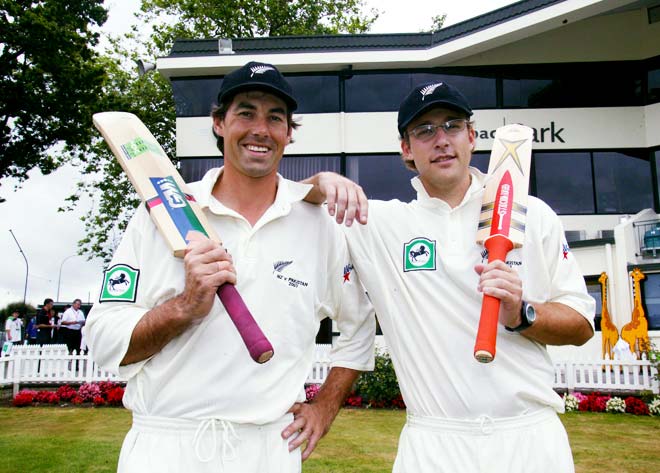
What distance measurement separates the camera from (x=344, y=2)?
79.3 feet

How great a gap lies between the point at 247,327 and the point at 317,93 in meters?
14.9

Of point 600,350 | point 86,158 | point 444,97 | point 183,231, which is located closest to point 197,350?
point 183,231

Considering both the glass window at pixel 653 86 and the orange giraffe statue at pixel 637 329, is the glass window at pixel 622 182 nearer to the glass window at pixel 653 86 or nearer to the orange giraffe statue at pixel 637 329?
the glass window at pixel 653 86

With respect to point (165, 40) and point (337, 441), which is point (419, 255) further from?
point (165, 40)

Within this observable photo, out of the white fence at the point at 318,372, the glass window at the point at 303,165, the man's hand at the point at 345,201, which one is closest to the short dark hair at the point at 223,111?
the man's hand at the point at 345,201

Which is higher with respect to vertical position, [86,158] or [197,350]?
[86,158]

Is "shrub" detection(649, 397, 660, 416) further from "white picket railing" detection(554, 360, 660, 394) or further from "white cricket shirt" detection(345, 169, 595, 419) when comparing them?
"white cricket shirt" detection(345, 169, 595, 419)

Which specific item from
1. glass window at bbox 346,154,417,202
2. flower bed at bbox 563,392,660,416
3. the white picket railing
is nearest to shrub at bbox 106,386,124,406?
flower bed at bbox 563,392,660,416

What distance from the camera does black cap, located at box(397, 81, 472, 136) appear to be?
2.59 metres

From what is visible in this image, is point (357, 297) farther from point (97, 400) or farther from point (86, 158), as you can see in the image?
point (86, 158)

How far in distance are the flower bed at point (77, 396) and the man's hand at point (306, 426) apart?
889 cm

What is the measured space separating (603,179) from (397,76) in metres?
6.10

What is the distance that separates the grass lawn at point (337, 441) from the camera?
645 cm

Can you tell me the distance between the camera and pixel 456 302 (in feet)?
8.03
